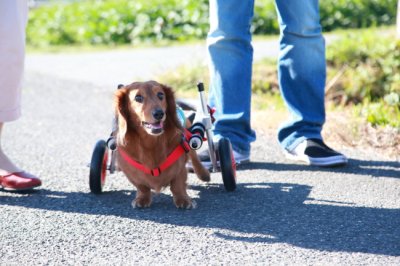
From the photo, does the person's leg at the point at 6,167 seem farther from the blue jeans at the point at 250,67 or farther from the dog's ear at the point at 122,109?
the blue jeans at the point at 250,67

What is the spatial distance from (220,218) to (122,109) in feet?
2.17

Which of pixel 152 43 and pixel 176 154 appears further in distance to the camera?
pixel 152 43

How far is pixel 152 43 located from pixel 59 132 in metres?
5.54

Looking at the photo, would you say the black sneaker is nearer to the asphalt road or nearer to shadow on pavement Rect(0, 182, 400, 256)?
the asphalt road

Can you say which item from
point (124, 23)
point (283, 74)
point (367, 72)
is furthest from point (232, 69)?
point (124, 23)

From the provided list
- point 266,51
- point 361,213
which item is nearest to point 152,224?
point 361,213

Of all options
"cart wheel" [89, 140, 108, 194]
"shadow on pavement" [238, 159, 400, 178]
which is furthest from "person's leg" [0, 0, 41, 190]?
"shadow on pavement" [238, 159, 400, 178]

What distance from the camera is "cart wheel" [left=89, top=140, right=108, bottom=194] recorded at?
11.9ft

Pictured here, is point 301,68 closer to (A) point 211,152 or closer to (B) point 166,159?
(A) point 211,152

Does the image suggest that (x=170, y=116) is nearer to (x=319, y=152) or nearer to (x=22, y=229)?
(x=22, y=229)

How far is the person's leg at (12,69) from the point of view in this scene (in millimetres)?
3595

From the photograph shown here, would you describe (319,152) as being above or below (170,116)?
below

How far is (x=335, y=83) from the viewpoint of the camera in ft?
21.3

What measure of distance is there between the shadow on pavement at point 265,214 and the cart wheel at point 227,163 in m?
0.07
